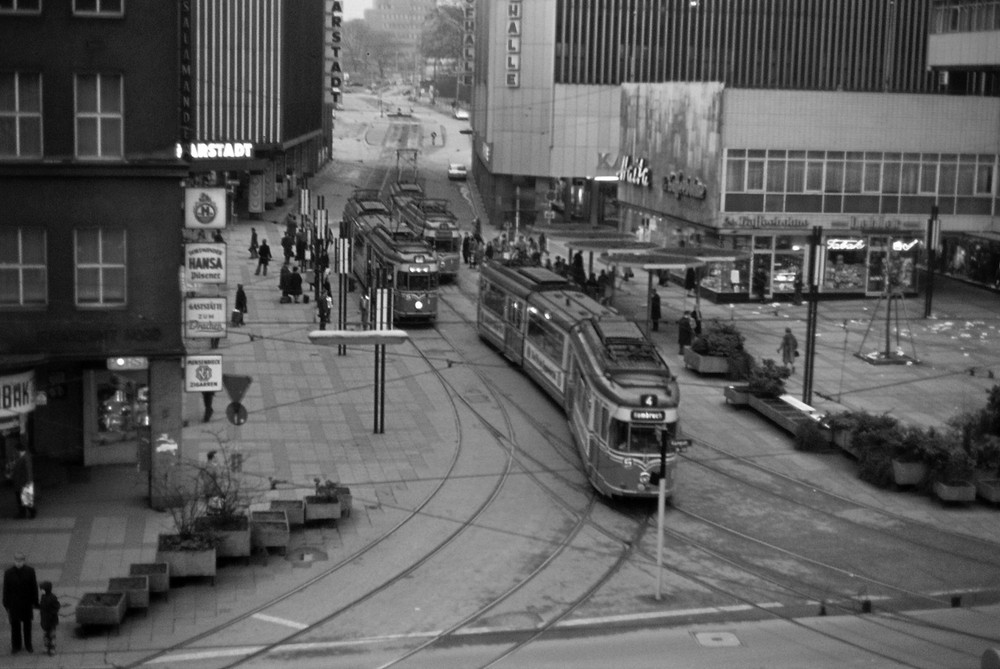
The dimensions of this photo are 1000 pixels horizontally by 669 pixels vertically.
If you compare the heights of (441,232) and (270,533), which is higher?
(441,232)

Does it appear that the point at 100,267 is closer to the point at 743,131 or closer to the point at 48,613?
the point at 48,613

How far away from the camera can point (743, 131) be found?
59469 mm

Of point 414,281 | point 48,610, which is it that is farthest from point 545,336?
point 48,610

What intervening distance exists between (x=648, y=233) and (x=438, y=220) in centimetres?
1024

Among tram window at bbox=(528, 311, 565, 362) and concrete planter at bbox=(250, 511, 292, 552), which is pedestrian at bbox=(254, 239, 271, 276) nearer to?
tram window at bbox=(528, 311, 565, 362)

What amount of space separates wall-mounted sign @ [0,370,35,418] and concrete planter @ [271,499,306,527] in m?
5.18

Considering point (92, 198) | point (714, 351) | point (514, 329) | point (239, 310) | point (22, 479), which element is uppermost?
point (92, 198)

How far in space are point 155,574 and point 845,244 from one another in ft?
142

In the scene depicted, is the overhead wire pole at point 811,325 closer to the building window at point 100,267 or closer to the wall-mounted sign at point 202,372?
the wall-mounted sign at point 202,372

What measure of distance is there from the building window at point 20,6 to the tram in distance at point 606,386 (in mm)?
13526

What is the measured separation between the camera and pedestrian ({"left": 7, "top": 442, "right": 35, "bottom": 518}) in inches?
1088

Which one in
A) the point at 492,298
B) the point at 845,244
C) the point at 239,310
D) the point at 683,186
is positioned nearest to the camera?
the point at 492,298

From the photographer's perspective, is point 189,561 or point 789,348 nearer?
point 189,561

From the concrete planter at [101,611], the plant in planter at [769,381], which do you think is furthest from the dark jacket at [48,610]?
the plant in planter at [769,381]
